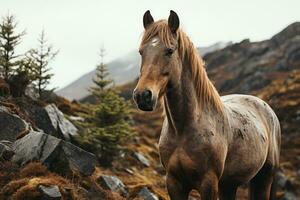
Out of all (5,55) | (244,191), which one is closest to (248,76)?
(244,191)

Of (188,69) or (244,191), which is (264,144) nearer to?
(188,69)

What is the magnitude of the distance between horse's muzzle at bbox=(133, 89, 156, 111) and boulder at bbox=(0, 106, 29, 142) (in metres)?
11.9

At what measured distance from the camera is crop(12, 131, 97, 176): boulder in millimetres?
13938

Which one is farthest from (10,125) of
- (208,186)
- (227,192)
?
(208,186)

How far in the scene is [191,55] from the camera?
709 centimetres

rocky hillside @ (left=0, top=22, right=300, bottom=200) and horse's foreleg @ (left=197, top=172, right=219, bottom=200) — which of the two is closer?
horse's foreleg @ (left=197, top=172, right=219, bottom=200)

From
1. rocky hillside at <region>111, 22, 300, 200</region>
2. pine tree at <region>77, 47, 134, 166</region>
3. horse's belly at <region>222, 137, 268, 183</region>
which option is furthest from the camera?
rocky hillside at <region>111, 22, 300, 200</region>

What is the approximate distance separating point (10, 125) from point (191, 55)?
1184cm

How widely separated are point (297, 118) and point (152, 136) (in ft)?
53.5

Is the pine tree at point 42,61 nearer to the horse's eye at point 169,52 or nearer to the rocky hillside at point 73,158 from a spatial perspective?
the rocky hillside at point 73,158

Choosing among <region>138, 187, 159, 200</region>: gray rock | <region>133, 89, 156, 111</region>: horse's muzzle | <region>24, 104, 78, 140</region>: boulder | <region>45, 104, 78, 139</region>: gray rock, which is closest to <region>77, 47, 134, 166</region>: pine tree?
<region>45, 104, 78, 139</region>: gray rock

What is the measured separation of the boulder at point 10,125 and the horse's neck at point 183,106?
11.1m

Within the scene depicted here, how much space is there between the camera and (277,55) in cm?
8919

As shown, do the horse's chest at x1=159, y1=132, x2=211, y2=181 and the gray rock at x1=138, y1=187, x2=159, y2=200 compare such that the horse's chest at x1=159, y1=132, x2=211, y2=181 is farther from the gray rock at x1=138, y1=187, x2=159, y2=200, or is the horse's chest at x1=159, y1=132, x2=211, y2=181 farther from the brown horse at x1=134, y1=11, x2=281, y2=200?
the gray rock at x1=138, y1=187, x2=159, y2=200
